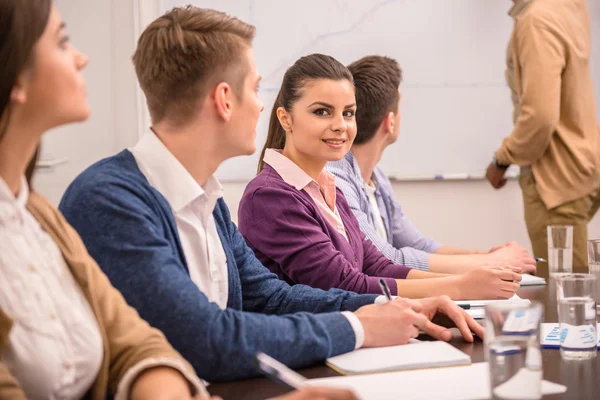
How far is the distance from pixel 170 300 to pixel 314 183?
95cm

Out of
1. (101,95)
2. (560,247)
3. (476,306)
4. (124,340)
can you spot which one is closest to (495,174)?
(560,247)

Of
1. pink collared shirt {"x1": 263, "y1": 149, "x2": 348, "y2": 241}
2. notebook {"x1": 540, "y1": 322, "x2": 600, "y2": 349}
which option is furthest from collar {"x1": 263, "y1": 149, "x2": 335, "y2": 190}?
notebook {"x1": 540, "y1": 322, "x2": 600, "y2": 349}

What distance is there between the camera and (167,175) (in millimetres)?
1334

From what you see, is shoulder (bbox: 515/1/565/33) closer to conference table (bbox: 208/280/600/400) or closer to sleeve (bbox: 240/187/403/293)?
sleeve (bbox: 240/187/403/293)

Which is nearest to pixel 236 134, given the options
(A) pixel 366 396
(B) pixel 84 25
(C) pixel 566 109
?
(A) pixel 366 396

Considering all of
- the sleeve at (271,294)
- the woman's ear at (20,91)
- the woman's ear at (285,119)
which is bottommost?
the sleeve at (271,294)

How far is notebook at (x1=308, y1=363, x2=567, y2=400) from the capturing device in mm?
1036

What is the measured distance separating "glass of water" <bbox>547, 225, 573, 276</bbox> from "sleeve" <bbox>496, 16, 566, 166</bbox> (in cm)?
92

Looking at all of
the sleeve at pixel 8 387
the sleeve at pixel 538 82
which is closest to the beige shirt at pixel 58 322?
the sleeve at pixel 8 387

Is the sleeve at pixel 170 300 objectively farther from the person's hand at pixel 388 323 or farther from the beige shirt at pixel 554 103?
the beige shirt at pixel 554 103

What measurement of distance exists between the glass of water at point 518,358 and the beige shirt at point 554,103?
2108 mm

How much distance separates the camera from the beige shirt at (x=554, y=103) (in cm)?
294

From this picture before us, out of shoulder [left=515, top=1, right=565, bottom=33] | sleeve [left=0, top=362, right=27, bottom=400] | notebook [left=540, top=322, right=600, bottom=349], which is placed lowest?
notebook [left=540, top=322, right=600, bottom=349]

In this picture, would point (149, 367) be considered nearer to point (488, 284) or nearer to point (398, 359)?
point (398, 359)
